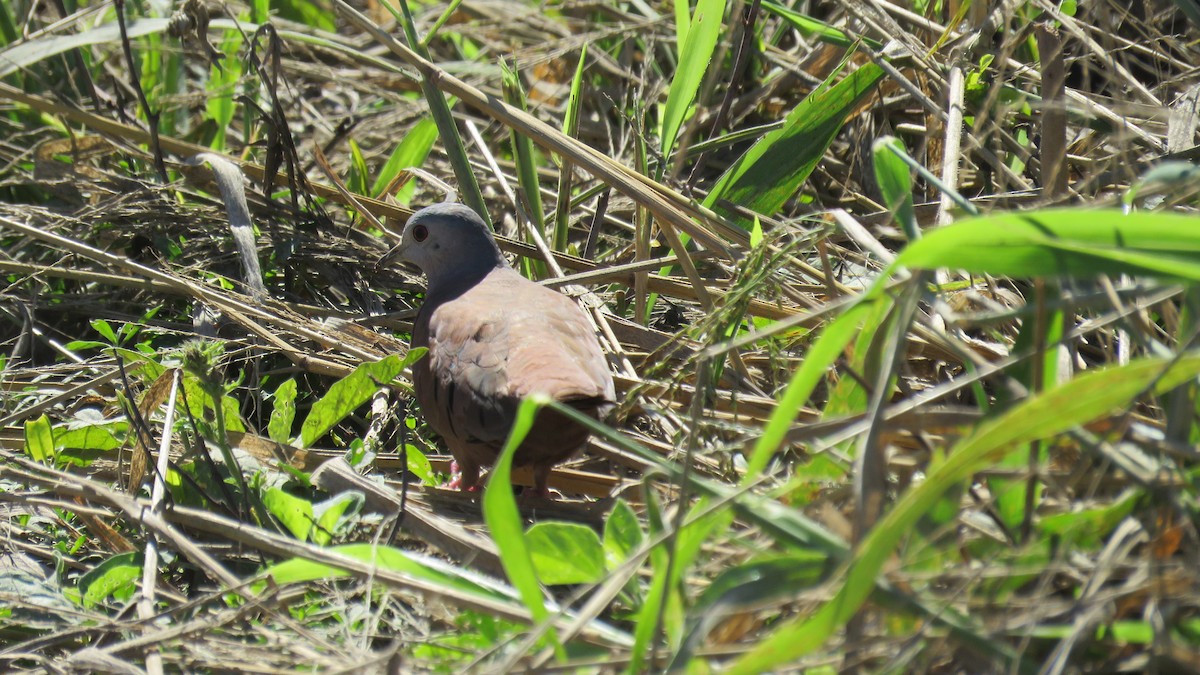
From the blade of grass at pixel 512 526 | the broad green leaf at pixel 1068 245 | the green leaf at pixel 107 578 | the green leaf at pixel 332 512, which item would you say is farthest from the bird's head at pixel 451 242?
the broad green leaf at pixel 1068 245

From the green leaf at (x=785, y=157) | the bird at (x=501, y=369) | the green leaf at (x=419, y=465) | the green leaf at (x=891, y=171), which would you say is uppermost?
the green leaf at (x=891, y=171)

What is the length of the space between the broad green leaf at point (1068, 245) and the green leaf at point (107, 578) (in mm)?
1818

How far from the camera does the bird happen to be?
109 inches

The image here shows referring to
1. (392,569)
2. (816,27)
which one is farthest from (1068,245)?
(816,27)

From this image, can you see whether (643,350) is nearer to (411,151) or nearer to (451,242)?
(451,242)

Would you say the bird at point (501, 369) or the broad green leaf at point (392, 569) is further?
the bird at point (501, 369)

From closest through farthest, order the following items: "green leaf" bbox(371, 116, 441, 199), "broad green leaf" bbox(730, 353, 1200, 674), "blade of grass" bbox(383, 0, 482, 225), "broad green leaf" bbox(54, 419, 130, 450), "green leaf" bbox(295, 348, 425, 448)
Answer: "broad green leaf" bbox(730, 353, 1200, 674), "green leaf" bbox(295, 348, 425, 448), "broad green leaf" bbox(54, 419, 130, 450), "blade of grass" bbox(383, 0, 482, 225), "green leaf" bbox(371, 116, 441, 199)

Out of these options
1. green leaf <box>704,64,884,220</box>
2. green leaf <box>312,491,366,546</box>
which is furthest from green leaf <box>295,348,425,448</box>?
green leaf <box>704,64,884,220</box>

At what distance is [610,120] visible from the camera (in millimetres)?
5258

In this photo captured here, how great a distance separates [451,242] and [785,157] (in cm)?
115

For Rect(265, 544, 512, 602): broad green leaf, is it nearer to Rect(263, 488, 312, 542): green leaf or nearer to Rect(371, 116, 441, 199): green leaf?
Rect(263, 488, 312, 542): green leaf

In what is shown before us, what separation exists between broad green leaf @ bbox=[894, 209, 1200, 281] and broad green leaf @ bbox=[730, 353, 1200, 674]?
0.16m

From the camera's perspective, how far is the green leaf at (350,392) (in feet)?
10.0

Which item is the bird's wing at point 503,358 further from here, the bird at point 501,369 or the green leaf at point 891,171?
the green leaf at point 891,171
